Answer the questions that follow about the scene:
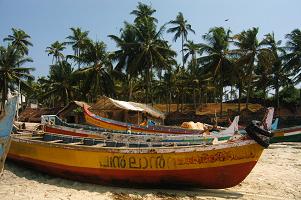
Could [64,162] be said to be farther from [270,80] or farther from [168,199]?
[270,80]

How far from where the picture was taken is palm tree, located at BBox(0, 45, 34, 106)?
36.9 metres

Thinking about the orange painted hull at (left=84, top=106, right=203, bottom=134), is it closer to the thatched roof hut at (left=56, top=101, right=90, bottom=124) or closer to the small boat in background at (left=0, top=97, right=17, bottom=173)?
the small boat in background at (left=0, top=97, right=17, bottom=173)

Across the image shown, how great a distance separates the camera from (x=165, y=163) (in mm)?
8664

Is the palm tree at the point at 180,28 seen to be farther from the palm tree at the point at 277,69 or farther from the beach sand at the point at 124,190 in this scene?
the beach sand at the point at 124,190

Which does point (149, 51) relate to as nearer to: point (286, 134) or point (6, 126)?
point (286, 134)

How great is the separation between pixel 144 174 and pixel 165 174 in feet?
1.84

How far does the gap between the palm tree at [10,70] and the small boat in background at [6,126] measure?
30613 mm

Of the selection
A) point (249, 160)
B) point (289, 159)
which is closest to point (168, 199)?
point (249, 160)

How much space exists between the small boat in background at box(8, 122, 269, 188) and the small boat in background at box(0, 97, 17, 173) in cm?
201

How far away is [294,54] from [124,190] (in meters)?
31.9

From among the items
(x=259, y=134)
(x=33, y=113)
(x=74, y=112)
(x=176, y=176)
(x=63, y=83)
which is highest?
(x=63, y=83)

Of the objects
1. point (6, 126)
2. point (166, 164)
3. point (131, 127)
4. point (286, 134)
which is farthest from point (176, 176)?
point (286, 134)

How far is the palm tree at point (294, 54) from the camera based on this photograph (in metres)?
35.7

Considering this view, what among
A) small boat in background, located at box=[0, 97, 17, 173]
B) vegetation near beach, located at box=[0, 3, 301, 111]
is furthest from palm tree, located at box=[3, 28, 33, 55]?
small boat in background, located at box=[0, 97, 17, 173]
